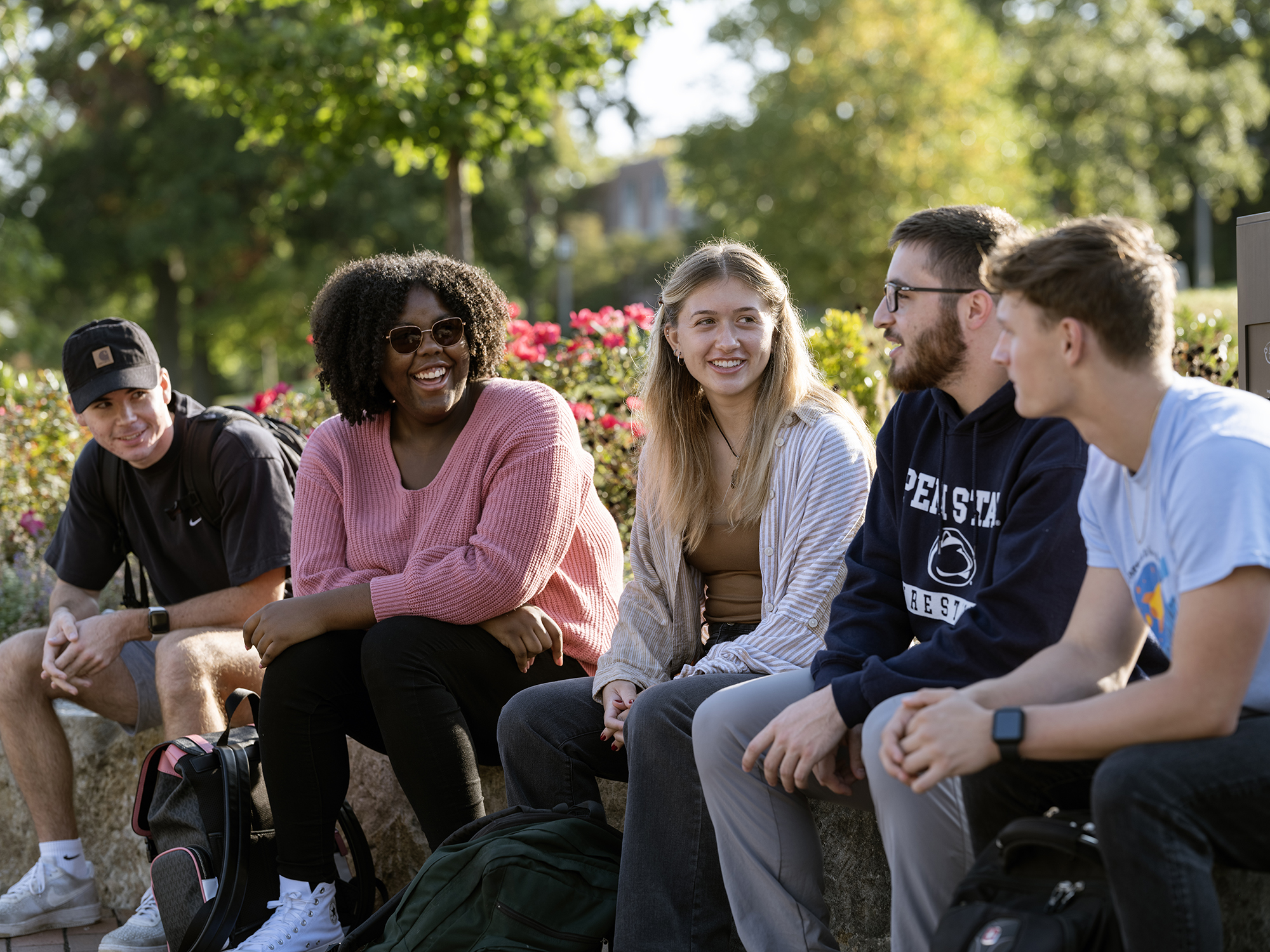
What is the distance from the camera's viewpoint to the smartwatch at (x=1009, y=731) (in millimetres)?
1988

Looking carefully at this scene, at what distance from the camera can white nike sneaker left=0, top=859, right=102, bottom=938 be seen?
3.74 metres

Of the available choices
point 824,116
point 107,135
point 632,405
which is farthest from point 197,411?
point 107,135

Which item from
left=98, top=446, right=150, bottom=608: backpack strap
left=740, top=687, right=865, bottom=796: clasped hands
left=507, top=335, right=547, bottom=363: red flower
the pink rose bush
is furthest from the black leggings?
left=507, top=335, right=547, bottom=363: red flower

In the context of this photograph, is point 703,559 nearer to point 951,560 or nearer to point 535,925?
point 951,560

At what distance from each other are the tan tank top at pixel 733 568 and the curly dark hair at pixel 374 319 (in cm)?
102

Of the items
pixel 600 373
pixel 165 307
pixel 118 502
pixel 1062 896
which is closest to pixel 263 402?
pixel 600 373

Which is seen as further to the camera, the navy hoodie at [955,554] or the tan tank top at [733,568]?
the tan tank top at [733,568]

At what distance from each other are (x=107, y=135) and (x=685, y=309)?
72.2 feet

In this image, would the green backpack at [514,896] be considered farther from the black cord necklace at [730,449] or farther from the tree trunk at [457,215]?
the tree trunk at [457,215]

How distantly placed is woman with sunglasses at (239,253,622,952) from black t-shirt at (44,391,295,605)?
0.31 meters

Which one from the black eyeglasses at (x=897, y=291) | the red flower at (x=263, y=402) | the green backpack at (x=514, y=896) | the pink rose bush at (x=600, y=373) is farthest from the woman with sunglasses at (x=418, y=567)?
the red flower at (x=263, y=402)

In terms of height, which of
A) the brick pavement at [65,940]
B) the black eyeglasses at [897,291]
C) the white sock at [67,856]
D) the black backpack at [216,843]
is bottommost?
the brick pavement at [65,940]

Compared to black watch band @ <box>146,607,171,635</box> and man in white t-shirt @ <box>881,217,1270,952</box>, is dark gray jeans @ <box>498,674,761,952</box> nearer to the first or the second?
man in white t-shirt @ <box>881,217,1270,952</box>

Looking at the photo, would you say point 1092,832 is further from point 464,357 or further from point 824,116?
point 824,116
